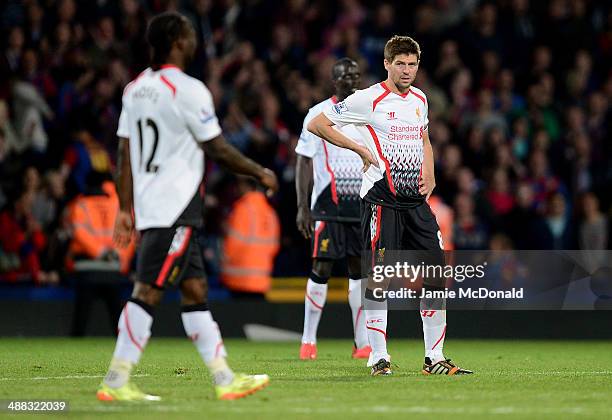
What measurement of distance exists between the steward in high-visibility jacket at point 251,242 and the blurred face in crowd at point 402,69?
20.2 ft

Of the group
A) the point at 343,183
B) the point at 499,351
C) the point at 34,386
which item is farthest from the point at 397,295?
the point at 34,386

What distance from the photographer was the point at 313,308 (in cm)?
1290

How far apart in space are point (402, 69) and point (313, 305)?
3.37 metres

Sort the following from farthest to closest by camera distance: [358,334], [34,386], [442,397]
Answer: [358,334] < [34,386] < [442,397]

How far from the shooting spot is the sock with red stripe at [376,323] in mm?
10500

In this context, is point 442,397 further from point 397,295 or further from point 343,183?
point 397,295

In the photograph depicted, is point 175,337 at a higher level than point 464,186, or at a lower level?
lower

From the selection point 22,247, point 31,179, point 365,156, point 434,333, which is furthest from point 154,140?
point 31,179

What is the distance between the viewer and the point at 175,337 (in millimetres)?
16203

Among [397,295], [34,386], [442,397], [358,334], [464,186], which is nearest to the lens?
[442,397]

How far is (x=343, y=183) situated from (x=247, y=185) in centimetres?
379

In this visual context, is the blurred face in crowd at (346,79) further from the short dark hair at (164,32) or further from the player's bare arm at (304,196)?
the short dark hair at (164,32)

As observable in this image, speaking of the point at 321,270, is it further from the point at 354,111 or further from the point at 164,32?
the point at 164,32

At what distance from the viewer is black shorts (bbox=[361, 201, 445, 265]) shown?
10352 mm
